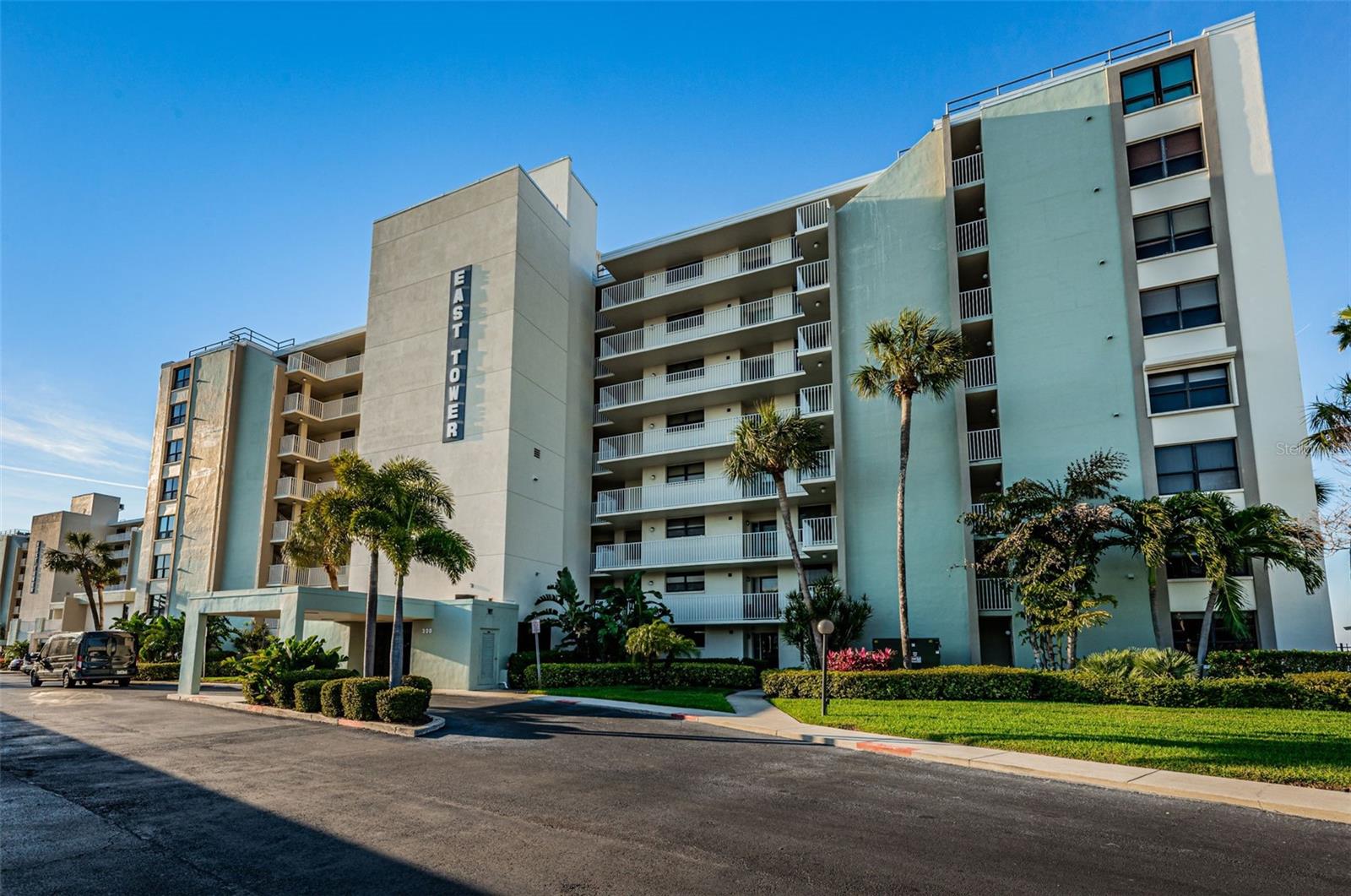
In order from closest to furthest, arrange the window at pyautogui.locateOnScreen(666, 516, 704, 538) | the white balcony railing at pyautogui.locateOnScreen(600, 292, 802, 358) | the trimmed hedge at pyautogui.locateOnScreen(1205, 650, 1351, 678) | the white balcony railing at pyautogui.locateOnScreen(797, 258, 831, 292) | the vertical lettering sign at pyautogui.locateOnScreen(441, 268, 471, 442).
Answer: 1. the trimmed hedge at pyautogui.locateOnScreen(1205, 650, 1351, 678)
2. the white balcony railing at pyautogui.locateOnScreen(797, 258, 831, 292)
3. the vertical lettering sign at pyautogui.locateOnScreen(441, 268, 471, 442)
4. the white balcony railing at pyautogui.locateOnScreen(600, 292, 802, 358)
5. the window at pyautogui.locateOnScreen(666, 516, 704, 538)

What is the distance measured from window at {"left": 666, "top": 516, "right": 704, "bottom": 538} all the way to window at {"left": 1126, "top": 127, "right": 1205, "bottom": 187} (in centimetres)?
2085

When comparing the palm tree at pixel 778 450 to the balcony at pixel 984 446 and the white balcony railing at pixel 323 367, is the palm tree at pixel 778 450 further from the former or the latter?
the white balcony railing at pixel 323 367

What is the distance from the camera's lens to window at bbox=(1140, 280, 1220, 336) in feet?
81.0

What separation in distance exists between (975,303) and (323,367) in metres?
35.0

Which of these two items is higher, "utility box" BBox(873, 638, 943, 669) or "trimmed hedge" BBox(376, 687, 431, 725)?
"utility box" BBox(873, 638, 943, 669)

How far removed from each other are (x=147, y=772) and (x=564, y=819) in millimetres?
7643

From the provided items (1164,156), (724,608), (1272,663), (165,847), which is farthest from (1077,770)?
(1164,156)

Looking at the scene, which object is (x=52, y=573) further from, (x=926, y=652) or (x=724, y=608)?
(x=926, y=652)

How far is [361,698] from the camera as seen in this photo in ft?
57.7

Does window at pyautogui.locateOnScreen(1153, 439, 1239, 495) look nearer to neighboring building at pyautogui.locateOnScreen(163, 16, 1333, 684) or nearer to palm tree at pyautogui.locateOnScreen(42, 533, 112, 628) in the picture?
neighboring building at pyautogui.locateOnScreen(163, 16, 1333, 684)

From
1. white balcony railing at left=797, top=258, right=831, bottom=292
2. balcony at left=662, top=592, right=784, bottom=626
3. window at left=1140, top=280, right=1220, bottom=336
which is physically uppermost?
white balcony railing at left=797, top=258, right=831, bottom=292

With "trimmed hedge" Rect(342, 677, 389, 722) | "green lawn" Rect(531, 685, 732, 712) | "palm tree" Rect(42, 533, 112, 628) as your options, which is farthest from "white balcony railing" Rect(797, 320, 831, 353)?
"palm tree" Rect(42, 533, 112, 628)

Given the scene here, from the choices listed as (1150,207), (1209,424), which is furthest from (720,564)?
(1150,207)

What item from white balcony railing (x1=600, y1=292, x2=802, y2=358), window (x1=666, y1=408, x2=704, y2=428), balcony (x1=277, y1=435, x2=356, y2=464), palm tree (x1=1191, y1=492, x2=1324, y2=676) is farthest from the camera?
balcony (x1=277, y1=435, x2=356, y2=464)
